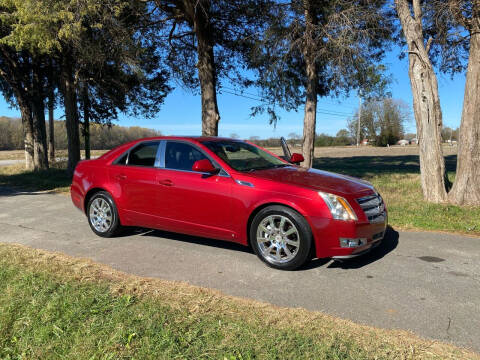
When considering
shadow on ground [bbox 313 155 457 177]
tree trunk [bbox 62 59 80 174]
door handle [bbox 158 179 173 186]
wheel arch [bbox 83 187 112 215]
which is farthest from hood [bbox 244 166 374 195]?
tree trunk [bbox 62 59 80 174]

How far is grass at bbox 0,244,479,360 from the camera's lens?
2.74 metres

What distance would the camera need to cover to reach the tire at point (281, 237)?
4383 millimetres

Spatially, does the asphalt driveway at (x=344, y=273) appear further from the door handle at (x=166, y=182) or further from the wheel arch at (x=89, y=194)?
the door handle at (x=166, y=182)

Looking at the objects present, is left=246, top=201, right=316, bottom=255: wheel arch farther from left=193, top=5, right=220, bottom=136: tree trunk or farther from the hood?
left=193, top=5, right=220, bottom=136: tree trunk

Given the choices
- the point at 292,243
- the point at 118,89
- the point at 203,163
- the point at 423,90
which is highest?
the point at 118,89

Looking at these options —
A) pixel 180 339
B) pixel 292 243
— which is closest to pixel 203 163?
pixel 292 243

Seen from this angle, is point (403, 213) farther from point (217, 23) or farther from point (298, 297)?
point (217, 23)

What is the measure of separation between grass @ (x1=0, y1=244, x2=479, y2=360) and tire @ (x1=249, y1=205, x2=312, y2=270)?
100cm

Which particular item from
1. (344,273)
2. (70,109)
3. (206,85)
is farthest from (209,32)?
(344,273)

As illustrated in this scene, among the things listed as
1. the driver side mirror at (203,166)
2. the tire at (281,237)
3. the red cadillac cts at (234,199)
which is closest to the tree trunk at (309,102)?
the red cadillac cts at (234,199)

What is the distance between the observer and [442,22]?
9203mm

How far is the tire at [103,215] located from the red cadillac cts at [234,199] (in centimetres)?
2

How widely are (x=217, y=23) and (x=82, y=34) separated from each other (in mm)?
4449

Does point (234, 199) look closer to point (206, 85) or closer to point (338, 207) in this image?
point (338, 207)
